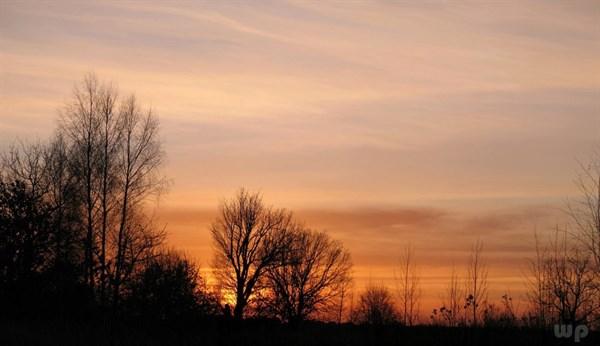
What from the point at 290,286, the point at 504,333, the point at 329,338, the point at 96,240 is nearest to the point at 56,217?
the point at 96,240

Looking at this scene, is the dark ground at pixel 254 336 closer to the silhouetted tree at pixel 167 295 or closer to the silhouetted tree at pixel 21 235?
the silhouetted tree at pixel 167 295

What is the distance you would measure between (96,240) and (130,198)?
2.99 meters

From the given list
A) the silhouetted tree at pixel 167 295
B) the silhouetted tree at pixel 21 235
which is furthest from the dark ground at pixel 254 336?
the silhouetted tree at pixel 21 235

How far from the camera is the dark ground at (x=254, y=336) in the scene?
24.5 metres

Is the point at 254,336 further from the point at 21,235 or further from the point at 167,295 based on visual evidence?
the point at 21,235

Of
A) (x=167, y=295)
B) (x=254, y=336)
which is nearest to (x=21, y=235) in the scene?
(x=167, y=295)

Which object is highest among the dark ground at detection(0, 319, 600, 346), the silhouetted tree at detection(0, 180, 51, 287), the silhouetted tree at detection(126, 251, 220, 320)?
the silhouetted tree at detection(0, 180, 51, 287)

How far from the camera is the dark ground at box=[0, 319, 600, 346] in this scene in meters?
24.5

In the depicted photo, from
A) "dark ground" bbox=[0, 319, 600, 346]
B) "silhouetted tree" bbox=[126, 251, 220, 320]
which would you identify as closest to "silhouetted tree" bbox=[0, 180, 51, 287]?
"silhouetted tree" bbox=[126, 251, 220, 320]

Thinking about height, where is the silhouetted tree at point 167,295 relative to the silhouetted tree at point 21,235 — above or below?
below

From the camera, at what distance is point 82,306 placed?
117ft

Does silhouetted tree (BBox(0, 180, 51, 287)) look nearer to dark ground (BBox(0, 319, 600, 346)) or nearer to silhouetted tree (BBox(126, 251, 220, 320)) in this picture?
silhouetted tree (BBox(126, 251, 220, 320))

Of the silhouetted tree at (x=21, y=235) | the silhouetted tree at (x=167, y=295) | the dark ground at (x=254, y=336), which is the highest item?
the silhouetted tree at (x=21, y=235)

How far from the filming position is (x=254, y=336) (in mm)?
25641
